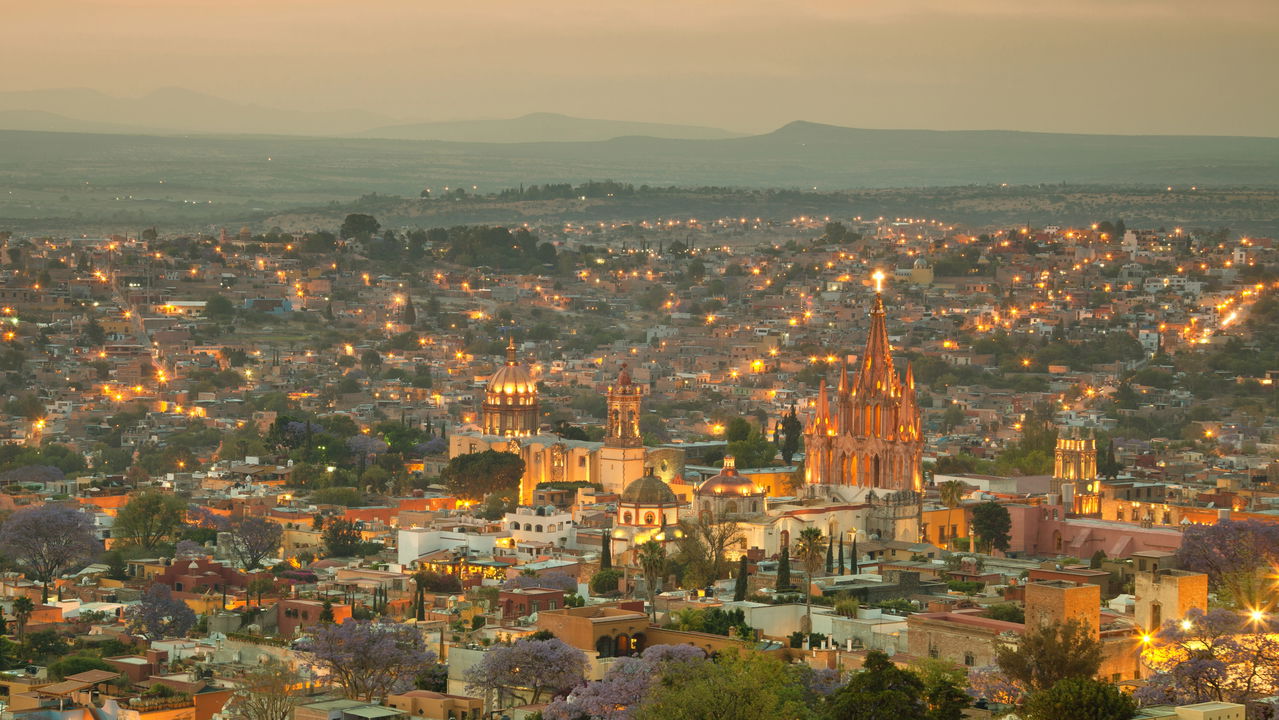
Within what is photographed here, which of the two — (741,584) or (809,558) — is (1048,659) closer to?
(809,558)

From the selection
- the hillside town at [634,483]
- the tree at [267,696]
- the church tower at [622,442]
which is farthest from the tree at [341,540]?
the tree at [267,696]

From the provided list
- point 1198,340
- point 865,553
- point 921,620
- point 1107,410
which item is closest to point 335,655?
point 921,620

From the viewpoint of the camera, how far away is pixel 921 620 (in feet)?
136

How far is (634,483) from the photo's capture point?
6050 centimetres

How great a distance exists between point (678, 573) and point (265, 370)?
2328 inches

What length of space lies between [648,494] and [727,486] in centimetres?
237

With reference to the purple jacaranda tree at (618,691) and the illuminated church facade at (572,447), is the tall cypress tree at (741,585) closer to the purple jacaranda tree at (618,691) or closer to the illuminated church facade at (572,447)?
the purple jacaranda tree at (618,691)

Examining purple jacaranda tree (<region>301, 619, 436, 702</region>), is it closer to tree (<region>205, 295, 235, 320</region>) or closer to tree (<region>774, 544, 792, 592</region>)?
tree (<region>774, 544, 792, 592</region>)

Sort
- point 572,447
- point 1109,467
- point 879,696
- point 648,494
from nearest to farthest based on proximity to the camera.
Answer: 1. point 879,696
2. point 648,494
3. point 1109,467
4. point 572,447

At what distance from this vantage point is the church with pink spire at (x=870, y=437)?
64.9m

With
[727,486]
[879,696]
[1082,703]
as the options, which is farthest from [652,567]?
[1082,703]

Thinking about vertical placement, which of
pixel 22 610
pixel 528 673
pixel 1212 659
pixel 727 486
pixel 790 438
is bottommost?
pixel 790 438

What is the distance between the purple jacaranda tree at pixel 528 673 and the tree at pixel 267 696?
267cm

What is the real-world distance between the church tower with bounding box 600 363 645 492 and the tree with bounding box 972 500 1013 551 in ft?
44.7
